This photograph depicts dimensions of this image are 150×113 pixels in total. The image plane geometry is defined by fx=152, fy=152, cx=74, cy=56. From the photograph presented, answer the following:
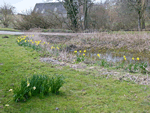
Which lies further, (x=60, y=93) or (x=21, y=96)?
(x=60, y=93)

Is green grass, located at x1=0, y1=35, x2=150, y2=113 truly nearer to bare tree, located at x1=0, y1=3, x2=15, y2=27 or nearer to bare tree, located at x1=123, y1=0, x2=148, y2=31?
bare tree, located at x1=123, y1=0, x2=148, y2=31

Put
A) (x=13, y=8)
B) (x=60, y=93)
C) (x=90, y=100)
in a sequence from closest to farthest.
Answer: (x=90, y=100), (x=60, y=93), (x=13, y=8)

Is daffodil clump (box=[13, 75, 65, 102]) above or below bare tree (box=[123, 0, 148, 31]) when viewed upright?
below

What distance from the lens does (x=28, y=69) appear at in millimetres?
4906

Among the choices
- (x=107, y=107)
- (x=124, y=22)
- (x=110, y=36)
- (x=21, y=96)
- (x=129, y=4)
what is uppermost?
(x=129, y=4)

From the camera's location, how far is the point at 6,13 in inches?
1068

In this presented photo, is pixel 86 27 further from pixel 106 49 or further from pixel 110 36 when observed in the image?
pixel 106 49

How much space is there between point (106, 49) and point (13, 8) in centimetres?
2407

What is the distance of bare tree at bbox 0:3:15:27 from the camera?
27047mm

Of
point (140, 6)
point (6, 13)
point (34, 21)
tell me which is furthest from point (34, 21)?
point (140, 6)

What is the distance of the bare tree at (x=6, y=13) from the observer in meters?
27.0

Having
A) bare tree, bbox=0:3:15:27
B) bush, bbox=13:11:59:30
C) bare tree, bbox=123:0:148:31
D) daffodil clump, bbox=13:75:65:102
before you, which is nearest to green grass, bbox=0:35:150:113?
daffodil clump, bbox=13:75:65:102

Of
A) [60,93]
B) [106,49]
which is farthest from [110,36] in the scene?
[60,93]

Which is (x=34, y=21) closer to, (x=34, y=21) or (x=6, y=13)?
(x=34, y=21)
